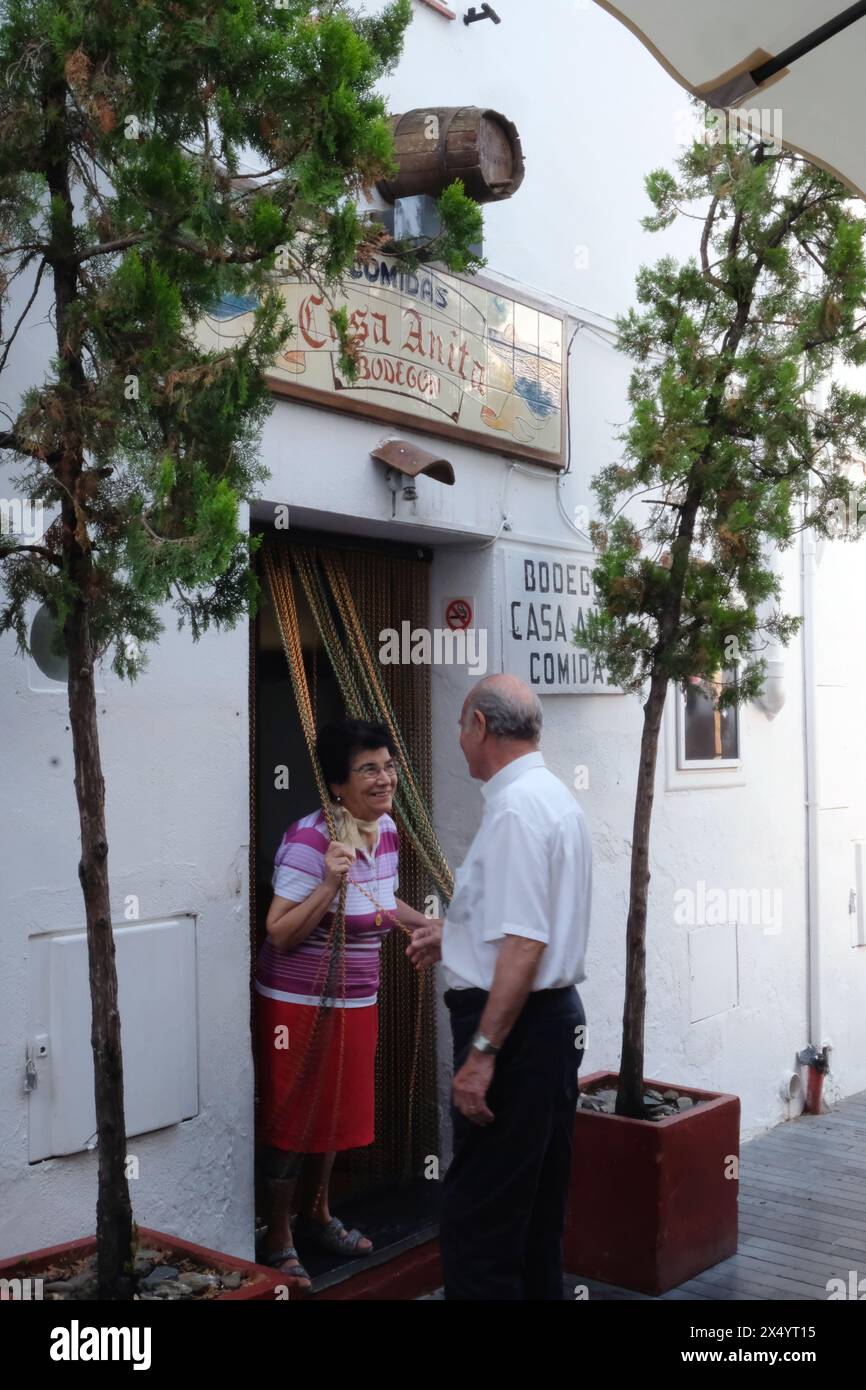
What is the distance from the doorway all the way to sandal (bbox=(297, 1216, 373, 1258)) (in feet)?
0.25

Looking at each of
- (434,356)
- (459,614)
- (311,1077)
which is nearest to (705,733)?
(459,614)

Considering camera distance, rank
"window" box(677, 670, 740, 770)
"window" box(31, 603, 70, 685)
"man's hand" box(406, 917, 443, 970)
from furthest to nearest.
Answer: "window" box(677, 670, 740, 770) → "man's hand" box(406, 917, 443, 970) → "window" box(31, 603, 70, 685)

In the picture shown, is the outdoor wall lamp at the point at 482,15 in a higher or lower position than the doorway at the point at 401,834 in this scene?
higher

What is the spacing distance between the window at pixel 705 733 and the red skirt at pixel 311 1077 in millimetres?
2720

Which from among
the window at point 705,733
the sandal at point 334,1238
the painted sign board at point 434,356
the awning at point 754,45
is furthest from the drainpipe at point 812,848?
the awning at point 754,45

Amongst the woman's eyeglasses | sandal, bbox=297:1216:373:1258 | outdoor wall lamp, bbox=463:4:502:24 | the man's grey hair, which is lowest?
sandal, bbox=297:1216:373:1258

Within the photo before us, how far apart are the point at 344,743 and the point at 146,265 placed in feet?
6.30

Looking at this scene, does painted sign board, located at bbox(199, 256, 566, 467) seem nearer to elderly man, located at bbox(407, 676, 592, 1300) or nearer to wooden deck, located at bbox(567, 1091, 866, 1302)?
elderly man, located at bbox(407, 676, 592, 1300)

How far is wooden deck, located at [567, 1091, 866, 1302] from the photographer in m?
5.04

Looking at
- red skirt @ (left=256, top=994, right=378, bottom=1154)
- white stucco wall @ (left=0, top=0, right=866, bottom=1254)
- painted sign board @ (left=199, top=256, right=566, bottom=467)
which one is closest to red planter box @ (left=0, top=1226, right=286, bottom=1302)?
white stucco wall @ (left=0, top=0, right=866, bottom=1254)

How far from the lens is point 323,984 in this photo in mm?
4566

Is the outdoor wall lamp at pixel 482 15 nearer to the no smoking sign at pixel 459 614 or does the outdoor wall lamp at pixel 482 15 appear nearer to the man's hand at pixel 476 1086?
the no smoking sign at pixel 459 614

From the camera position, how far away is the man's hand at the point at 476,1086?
352 centimetres
